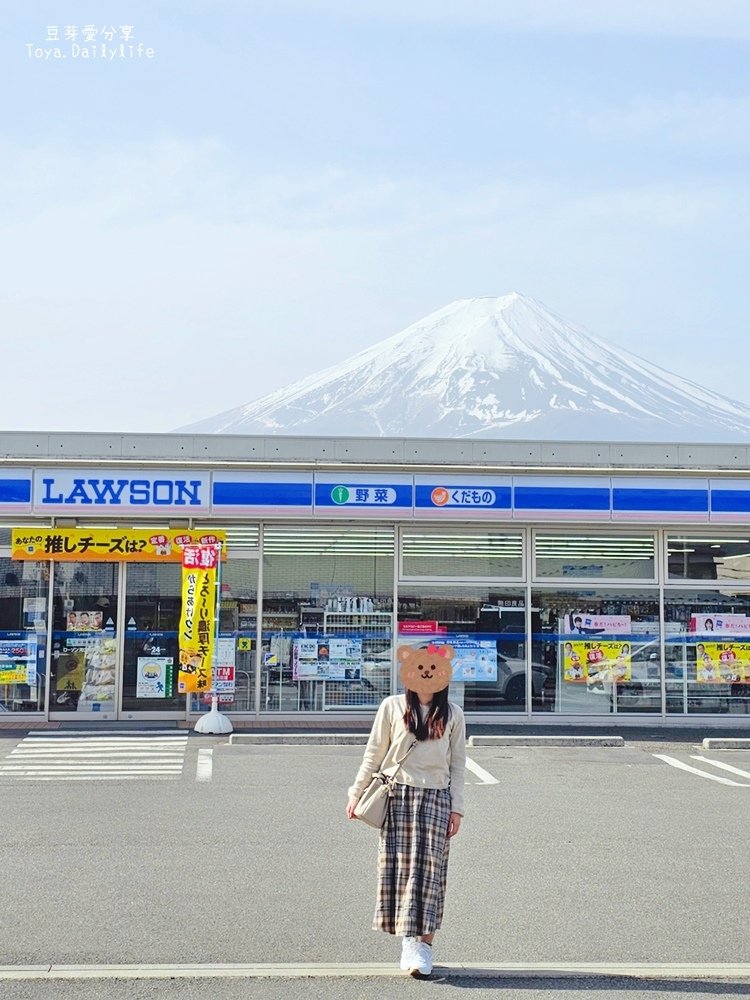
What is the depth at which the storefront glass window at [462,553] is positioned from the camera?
709 inches

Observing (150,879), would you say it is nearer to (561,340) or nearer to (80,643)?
(80,643)

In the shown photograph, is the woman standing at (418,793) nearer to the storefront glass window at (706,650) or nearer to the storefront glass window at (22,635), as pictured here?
the storefront glass window at (22,635)

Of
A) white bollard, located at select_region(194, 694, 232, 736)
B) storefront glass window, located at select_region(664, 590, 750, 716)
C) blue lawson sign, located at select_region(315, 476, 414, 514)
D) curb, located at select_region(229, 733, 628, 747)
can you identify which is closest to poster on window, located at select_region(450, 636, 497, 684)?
blue lawson sign, located at select_region(315, 476, 414, 514)

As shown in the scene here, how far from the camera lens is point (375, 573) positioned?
59.2 feet

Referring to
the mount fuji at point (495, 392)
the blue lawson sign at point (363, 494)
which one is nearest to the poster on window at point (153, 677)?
the blue lawson sign at point (363, 494)

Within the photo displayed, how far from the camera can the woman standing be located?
18.6 feet

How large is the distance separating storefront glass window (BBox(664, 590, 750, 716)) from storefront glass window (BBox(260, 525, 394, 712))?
4.34m

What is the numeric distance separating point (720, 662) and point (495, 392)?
15798 cm

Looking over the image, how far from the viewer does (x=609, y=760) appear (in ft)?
45.8

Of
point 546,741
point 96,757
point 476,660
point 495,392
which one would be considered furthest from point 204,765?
point 495,392

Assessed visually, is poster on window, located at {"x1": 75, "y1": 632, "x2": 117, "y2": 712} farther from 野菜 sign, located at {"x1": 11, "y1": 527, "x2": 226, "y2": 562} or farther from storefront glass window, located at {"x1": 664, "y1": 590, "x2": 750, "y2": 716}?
storefront glass window, located at {"x1": 664, "y1": 590, "x2": 750, "y2": 716}

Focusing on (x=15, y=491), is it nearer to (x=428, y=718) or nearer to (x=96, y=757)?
(x=96, y=757)

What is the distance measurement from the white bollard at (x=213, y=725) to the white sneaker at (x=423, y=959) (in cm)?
1057

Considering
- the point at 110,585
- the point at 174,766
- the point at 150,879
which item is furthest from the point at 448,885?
the point at 110,585
